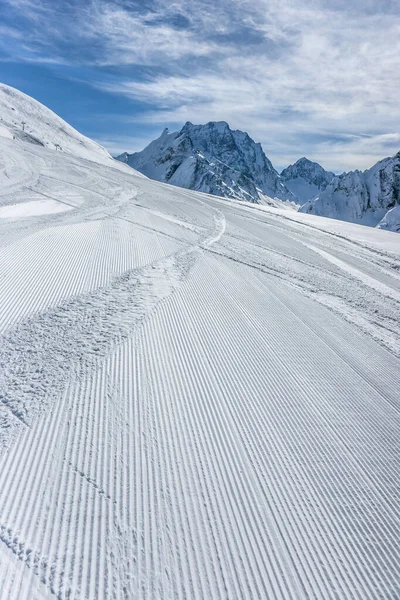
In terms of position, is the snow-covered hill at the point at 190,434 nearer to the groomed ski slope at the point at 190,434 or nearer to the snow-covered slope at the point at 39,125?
the groomed ski slope at the point at 190,434

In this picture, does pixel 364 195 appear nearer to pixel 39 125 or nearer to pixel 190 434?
pixel 39 125

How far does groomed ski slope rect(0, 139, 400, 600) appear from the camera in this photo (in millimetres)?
1921

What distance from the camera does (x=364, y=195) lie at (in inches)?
5989

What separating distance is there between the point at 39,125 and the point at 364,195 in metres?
138

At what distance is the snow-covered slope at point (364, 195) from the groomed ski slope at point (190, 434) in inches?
6055

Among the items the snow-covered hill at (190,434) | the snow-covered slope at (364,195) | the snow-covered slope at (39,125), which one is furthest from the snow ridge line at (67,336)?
Answer: the snow-covered slope at (364,195)

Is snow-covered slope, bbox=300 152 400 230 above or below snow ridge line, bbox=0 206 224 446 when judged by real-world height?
above

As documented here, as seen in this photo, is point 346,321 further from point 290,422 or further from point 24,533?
point 24,533

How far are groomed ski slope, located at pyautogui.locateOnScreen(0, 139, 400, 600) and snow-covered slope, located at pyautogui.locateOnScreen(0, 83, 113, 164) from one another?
4006 centimetres

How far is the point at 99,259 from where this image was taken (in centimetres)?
595

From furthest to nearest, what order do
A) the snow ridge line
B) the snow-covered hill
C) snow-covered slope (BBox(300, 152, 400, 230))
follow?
snow-covered slope (BBox(300, 152, 400, 230)) < the snow ridge line < the snow-covered hill

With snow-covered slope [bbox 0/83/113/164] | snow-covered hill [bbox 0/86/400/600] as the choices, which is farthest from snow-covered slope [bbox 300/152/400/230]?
snow-covered hill [bbox 0/86/400/600]

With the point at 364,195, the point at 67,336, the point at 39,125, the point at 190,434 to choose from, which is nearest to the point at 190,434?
the point at 190,434

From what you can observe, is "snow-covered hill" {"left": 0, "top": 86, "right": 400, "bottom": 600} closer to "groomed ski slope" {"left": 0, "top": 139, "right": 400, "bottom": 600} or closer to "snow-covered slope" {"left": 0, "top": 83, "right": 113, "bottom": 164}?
"groomed ski slope" {"left": 0, "top": 139, "right": 400, "bottom": 600}
